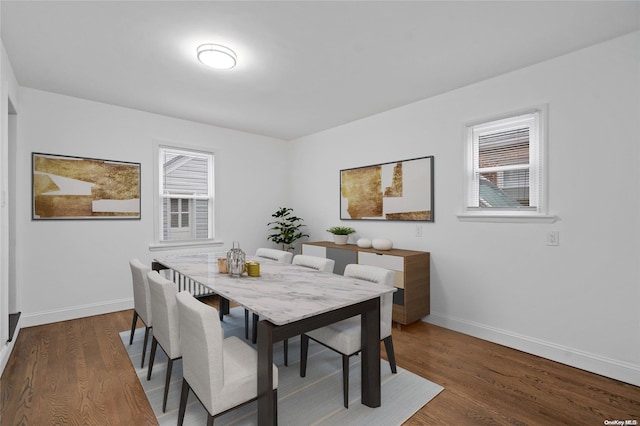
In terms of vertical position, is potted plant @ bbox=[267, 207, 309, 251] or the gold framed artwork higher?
the gold framed artwork

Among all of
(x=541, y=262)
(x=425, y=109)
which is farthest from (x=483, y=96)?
(x=541, y=262)

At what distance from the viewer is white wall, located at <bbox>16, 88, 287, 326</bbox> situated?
135 inches

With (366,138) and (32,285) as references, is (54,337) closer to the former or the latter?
(32,285)

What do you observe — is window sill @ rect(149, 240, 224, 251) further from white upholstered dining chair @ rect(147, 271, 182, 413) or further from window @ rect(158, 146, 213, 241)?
white upholstered dining chair @ rect(147, 271, 182, 413)

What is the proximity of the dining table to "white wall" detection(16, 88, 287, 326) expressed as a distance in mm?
1791

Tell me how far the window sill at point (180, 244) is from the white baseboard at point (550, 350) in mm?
3313

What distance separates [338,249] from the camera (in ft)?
13.7

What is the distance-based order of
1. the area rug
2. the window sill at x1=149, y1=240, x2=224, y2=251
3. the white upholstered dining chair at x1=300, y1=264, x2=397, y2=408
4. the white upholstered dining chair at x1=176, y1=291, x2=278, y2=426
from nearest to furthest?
the white upholstered dining chair at x1=176, y1=291, x2=278, y2=426 → the area rug → the white upholstered dining chair at x1=300, y1=264, x2=397, y2=408 → the window sill at x1=149, y1=240, x2=224, y2=251

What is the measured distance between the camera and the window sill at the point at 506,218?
280 cm

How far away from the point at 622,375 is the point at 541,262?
96 centimetres

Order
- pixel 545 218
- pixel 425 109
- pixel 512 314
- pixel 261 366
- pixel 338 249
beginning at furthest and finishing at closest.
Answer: pixel 338 249 < pixel 425 109 < pixel 512 314 < pixel 545 218 < pixel 261 366

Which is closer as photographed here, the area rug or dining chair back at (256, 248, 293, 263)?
the area rug

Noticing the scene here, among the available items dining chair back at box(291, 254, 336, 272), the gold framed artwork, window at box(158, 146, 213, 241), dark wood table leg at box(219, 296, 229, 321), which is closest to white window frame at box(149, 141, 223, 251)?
window at box(158, 146, 213, 241)

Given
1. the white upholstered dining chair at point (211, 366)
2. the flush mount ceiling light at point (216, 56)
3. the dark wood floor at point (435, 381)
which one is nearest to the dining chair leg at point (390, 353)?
the dark wood floor at point (435, 381)
